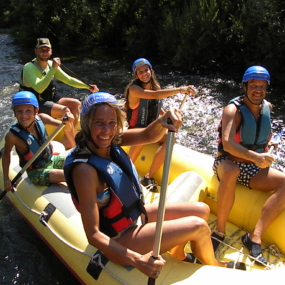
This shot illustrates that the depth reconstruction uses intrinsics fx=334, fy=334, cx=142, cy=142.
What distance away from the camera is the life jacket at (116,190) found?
6.63 ft

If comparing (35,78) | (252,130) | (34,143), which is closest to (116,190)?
(252,130)

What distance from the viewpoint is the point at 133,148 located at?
12.7 ft

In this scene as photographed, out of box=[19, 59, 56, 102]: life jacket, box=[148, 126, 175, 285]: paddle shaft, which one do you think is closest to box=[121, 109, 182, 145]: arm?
box=[148, 126, 175, 285]: paddle shaft

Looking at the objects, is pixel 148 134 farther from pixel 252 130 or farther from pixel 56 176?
pixel 56 176

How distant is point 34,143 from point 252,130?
2146 millimetres

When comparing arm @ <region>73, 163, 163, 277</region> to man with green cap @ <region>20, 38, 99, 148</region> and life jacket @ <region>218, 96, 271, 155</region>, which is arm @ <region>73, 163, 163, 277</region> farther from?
man with green cap @ <region>20, 38, 99, 148</region>

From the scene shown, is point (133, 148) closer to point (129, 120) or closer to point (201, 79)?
point (129, 120)

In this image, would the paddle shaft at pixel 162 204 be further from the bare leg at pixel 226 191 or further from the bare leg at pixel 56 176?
the bare leg at pixel 56 176

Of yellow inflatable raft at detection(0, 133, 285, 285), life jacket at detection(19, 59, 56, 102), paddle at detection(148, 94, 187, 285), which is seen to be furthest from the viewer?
life jacket at detection(19, 59, 56, 102)

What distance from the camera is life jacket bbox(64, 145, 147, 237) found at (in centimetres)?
202

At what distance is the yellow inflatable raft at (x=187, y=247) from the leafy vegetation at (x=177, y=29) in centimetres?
571

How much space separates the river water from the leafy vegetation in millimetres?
697

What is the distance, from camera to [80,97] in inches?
304

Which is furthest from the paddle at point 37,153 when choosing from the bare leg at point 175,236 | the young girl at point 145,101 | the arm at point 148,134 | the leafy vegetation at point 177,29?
the leafy vegetation at point 177,29
